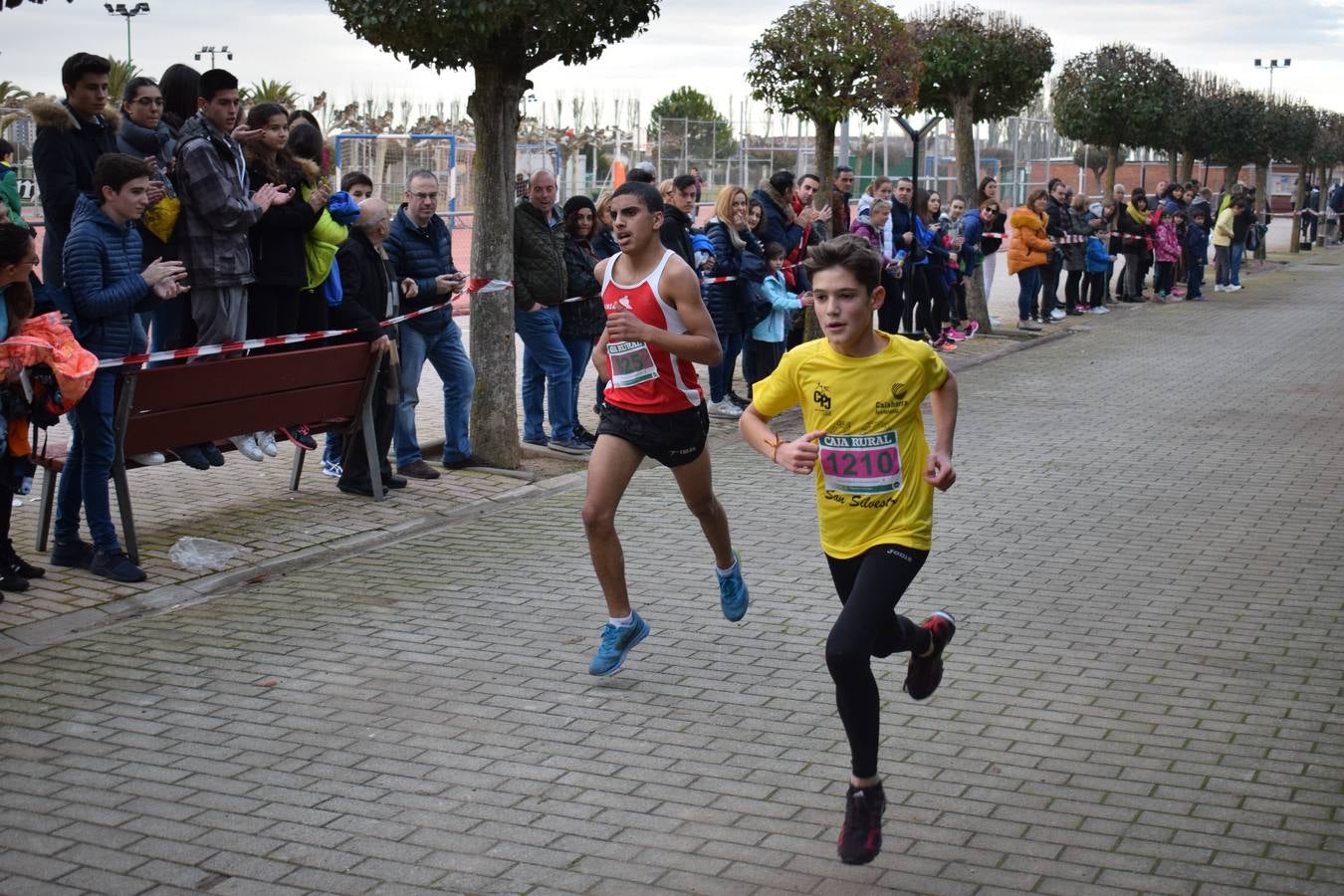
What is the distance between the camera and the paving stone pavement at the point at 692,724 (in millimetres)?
4668

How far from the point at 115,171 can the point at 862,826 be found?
5.00m

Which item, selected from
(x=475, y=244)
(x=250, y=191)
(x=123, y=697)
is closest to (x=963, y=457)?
(x=475, y=244)

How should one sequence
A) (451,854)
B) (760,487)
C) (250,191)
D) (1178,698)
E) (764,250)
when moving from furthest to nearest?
(764,250), (760,487), (250,191), (1178,698), (451,854)

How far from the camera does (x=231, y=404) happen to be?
874cm

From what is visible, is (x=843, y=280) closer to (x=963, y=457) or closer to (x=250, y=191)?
(x=250, y=191)

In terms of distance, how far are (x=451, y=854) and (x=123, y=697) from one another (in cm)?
211

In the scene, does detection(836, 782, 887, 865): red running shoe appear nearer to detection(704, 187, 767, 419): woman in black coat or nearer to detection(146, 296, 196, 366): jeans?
detection(146, 296, 196, 366): jeans

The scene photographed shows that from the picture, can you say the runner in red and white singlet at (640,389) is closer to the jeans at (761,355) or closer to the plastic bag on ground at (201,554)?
the plastic bag on ground at (201,554)

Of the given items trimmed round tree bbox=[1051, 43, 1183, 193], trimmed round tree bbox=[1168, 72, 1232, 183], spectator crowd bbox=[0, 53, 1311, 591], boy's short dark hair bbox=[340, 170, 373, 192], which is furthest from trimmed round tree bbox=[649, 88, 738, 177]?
boy's short dark hair bbox=[340, 170, 373, 192]

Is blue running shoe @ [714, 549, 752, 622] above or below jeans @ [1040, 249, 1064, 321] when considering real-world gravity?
below

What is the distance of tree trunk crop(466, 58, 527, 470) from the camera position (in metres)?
10.7

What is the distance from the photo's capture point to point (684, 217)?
12.3 m

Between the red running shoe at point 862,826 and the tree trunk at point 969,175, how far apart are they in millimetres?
16199

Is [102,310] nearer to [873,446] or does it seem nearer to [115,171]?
[115,171]
